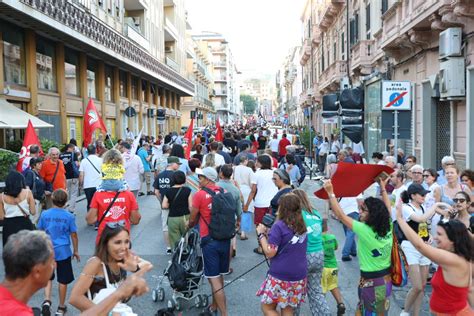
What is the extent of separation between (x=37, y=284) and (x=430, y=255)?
2862mm

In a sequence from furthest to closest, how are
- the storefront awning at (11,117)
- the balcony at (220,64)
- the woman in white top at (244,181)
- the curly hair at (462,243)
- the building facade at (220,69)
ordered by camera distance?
1. the balcony at (220,64)
2. the building facade at (220,69)
3. the storefront awning at (11,117)
4. the woman in white top at (244,181)
5. the curly hair at (462,243)

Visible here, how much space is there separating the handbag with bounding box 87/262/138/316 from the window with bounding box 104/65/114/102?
2571cm

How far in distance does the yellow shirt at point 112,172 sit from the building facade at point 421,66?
5702 millimetres

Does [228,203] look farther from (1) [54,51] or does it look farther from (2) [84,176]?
(1) [54,51]

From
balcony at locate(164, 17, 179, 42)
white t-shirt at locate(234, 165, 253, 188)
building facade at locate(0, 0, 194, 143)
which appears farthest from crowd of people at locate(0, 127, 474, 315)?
balcony at locate(164, 17, 179, 42)

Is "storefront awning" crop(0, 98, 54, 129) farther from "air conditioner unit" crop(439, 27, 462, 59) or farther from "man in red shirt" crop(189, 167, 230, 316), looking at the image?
"air conditioner unit" crop(439, 27, 462, 59)

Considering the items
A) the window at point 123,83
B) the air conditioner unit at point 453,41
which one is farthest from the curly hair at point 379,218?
the window at point 123,83

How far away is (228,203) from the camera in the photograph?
244 inches

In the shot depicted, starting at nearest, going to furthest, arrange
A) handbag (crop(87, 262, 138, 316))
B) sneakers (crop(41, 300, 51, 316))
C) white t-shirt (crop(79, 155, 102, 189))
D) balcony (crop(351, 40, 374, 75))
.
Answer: handbag (crop(87, 262, 138, 316)), sneakers (crop(41, 300, 51, 316)), white t-shirt (crop(79, 155, 102, 189)), balcony (crop(351, 40, 374, 75))

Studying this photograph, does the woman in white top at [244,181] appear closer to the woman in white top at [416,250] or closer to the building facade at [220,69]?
the woman in white top at [416,250]

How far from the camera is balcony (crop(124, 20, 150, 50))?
95.3 feet

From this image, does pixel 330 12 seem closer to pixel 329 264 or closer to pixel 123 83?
pixel 123 83

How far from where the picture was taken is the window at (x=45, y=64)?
19403mm

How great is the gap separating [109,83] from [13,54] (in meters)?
11.9
